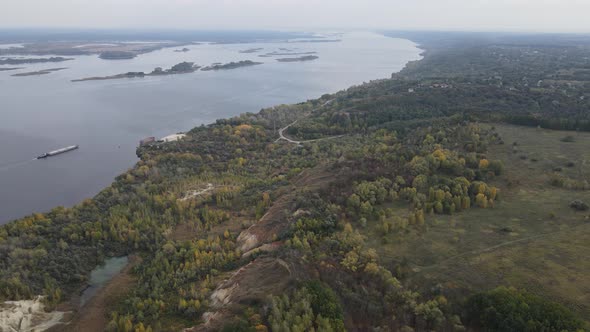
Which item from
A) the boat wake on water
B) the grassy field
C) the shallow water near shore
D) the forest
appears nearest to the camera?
the forest

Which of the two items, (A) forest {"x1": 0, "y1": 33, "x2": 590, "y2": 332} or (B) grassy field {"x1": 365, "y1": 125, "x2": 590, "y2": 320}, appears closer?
(A) forest {"x1": 0, "y1": 33, "x2": 590, "y2": 332}

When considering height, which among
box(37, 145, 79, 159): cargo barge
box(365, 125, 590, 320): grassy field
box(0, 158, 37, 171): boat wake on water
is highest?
box(365, 125, 590, 320): grassy field

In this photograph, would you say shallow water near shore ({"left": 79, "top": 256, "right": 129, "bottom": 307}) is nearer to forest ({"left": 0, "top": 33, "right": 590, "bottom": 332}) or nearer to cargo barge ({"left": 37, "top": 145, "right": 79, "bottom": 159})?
forest ({"left": 0, "top": 33, "right": 590, "bottom": 332})

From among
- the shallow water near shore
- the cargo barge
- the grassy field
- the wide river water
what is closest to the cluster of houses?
the wide river water

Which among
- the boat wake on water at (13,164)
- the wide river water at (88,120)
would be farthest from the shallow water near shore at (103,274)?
the boat wake on water at (13,164)

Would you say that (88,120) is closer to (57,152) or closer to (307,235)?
(57,152)

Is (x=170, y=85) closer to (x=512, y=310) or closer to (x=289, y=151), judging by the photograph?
(x=289, y=151)

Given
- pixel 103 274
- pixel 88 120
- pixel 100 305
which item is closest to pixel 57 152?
pixel 88 120
